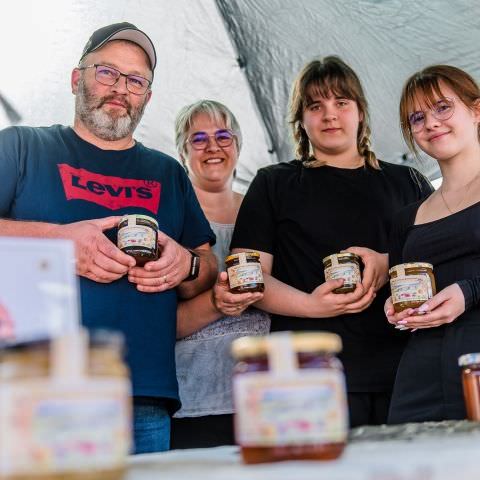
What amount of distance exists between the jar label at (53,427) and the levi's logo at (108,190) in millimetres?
1205

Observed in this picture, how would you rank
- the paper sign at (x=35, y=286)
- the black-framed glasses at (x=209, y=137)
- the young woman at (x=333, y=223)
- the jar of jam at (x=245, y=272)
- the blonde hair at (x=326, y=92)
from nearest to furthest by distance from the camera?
the paper sign at (x=35, y=286)
the jar of jam at (x=245, y=272)
the young woman at (x=333, y=223)
the blonde hair at (x=326, y=92)
the black-framed glasses at (x=209, y=137)

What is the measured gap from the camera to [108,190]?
183cm

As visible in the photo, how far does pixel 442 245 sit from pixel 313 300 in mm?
359

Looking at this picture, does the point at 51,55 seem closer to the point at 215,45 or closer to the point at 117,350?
the point at 215,45

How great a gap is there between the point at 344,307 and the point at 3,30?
1.69 m

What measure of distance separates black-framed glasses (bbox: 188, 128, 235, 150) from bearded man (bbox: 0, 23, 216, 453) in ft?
1.41

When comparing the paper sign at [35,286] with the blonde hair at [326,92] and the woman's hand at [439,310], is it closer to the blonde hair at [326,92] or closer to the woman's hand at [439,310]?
the woman's hand at [439,310]

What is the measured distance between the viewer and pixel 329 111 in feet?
6.97

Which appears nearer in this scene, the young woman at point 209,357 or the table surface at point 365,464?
the table surface at point 365,464

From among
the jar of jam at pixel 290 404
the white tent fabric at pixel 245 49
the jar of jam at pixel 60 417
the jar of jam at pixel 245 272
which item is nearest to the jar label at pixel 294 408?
the jar of jam at pixel 290 404

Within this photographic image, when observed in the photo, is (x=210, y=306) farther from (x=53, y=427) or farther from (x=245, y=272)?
(x=53, y=427)

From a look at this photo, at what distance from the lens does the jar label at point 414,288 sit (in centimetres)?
155

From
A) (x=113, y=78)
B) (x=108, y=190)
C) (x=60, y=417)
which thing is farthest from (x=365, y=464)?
(x=113, y=78)

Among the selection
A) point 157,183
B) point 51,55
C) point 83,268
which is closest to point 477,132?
point 157,183
